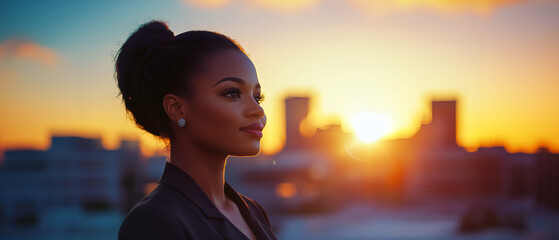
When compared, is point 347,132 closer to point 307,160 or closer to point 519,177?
point 307,160

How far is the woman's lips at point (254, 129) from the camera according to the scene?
6.46 feet

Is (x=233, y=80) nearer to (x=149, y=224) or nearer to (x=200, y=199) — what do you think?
(x=200, y=199)

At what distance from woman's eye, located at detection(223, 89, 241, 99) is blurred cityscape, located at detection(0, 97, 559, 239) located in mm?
46920

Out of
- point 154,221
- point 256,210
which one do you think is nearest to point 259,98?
point 256,210

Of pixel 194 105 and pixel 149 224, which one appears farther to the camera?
pixel 194 105

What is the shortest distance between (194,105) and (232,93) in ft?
0.55

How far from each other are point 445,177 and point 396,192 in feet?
27.9

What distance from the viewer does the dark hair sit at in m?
1.95

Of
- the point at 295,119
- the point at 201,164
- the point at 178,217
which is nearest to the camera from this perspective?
the point at 178,217

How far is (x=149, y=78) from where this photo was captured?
6.43 feet

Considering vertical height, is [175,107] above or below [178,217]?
above

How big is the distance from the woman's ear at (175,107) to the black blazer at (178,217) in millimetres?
238

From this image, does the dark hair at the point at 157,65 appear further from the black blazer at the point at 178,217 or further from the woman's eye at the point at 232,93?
the black blazer at the point at 178,217

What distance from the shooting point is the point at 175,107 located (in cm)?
197
